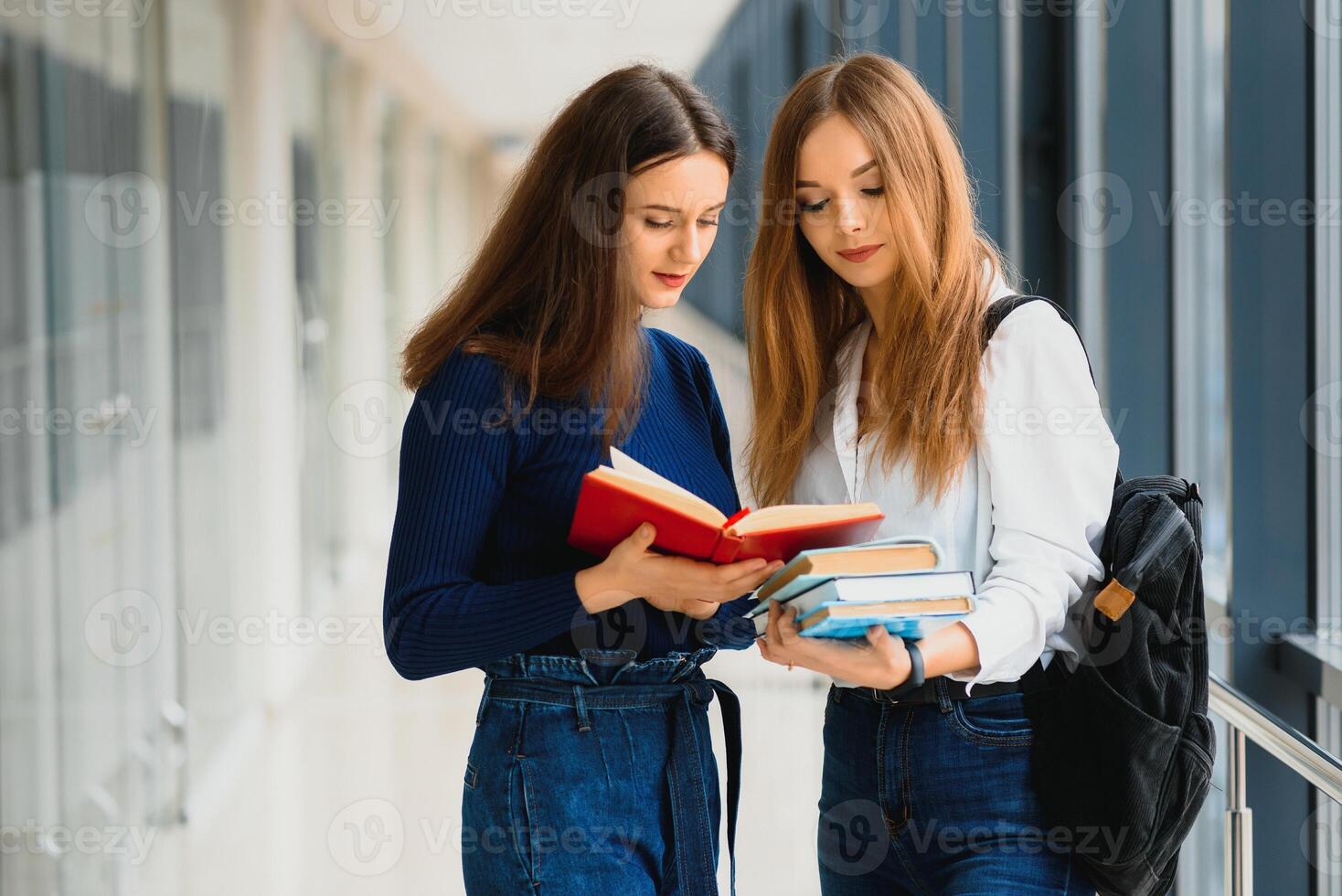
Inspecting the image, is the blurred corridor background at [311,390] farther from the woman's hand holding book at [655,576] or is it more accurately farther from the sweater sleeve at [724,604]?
the woman's hand holding book at [655,576]

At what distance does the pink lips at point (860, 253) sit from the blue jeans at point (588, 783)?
0.58 metres

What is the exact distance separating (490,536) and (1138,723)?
80cm

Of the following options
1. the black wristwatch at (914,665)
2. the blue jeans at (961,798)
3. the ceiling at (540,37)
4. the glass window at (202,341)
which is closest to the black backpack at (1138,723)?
Result: the blue jeans at (961,798)

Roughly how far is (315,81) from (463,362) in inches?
193

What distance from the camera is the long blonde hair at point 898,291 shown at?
153cm

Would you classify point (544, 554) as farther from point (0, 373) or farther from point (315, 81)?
point (315, 81)

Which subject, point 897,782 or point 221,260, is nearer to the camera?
point 897,782

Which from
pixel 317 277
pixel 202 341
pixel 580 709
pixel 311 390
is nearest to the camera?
pixel 580 709

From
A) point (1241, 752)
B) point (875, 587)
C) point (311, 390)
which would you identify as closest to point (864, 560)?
point (875, 587)

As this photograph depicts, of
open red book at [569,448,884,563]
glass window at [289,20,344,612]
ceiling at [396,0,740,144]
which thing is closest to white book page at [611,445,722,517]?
open red book at [569,448,884,563]

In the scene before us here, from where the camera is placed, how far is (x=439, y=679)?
5.39 metres

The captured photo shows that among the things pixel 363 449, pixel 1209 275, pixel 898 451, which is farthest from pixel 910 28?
pixel 363 449

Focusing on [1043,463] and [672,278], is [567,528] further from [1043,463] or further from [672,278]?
[1043,463]

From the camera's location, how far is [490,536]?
151cm
